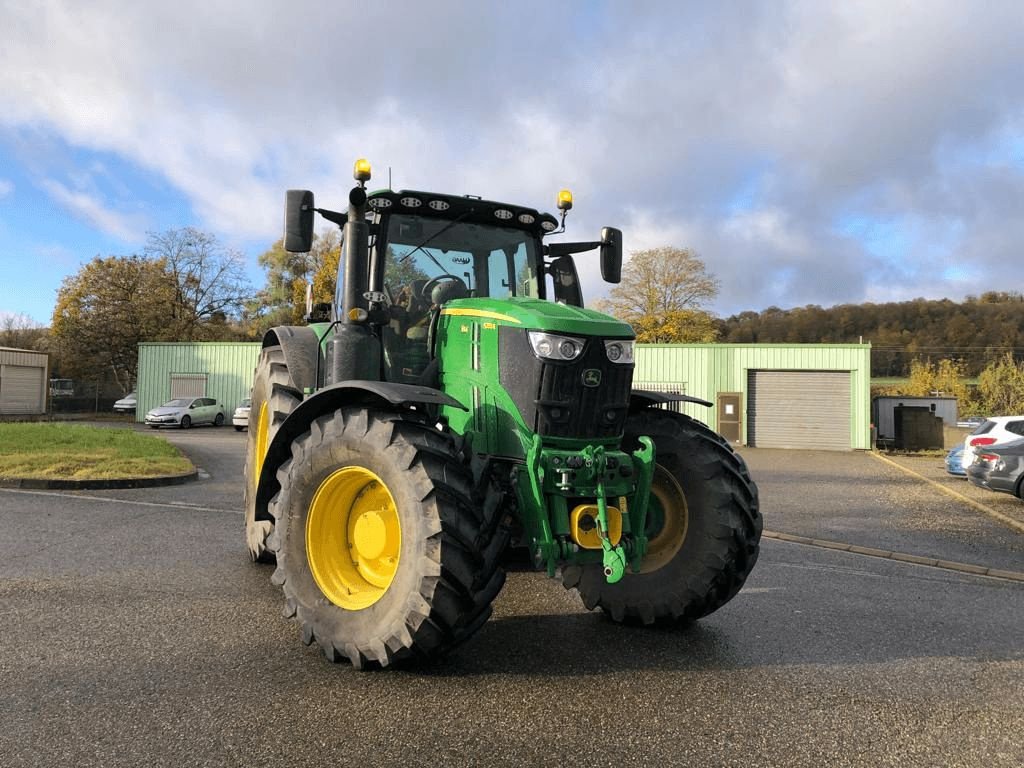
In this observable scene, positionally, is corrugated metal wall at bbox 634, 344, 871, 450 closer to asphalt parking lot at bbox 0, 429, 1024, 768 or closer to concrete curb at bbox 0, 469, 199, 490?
concrete curb at bbox 0, 469, 199, 490

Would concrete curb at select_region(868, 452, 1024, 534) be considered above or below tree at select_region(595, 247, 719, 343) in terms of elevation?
below

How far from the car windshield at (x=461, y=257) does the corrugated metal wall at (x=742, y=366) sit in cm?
2189

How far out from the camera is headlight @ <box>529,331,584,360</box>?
13.5 feet

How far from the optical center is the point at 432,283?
5.22 metres

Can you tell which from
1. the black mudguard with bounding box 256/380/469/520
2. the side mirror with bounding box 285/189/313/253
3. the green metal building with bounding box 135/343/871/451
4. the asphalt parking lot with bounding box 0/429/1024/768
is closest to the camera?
the asphalt parking lot with bounding box 0/429/1024/768

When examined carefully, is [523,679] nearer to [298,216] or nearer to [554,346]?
[554,346]

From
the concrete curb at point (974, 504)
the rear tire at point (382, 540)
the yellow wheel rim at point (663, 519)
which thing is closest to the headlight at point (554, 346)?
the rear tire at point (382, 540)

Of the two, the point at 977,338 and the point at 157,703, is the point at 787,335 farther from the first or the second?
the point at 157,703

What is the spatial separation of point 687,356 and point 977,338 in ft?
124

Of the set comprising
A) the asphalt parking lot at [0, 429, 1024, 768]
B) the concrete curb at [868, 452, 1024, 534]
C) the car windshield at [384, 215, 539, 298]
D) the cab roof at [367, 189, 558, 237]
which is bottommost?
the concrete curb at [868, 452, 1024, 534]

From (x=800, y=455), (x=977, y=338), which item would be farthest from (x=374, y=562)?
(x=977, y=338)

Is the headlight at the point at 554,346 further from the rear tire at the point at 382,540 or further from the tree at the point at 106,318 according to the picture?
the tree at the point at 106,318

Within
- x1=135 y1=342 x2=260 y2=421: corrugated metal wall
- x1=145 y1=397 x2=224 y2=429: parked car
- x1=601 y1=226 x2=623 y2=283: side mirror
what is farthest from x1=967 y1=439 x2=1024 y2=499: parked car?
x1=135 y1=342 x2=260 y2=421: corrugated metal wall

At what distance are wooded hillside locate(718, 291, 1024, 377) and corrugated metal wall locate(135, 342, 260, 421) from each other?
97.8ft
